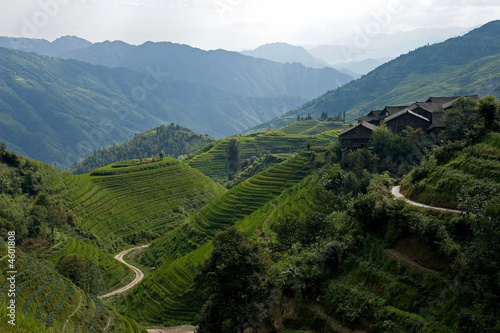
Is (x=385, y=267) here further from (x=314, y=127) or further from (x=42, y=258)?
(x=314, y=127)

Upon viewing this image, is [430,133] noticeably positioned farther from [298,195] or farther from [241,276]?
[241,276]

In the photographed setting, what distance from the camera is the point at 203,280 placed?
77.9 feet

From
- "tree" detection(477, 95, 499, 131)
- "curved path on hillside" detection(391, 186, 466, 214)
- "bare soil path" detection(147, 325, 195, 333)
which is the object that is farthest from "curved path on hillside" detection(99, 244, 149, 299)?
"tree" detection(477, 95, 499, 131)

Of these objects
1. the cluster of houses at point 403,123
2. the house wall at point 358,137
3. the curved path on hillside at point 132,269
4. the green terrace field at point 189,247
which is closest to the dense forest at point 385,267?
the green terrace field at point 189,247

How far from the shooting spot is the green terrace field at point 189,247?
142 feet

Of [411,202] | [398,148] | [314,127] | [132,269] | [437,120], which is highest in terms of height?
[314,127]

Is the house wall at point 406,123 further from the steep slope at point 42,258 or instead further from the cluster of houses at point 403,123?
the steep slope at point 42,258

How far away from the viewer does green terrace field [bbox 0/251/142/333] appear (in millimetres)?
26438

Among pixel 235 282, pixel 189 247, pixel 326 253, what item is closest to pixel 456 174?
pixel 326 253

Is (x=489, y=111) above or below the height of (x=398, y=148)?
above

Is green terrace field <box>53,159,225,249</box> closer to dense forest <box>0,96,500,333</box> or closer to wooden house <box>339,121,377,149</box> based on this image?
dense forest <box>0,96,500,333</box>

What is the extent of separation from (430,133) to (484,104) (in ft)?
71.7

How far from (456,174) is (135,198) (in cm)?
7331

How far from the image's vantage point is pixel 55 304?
28.6 metres
